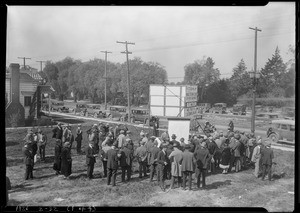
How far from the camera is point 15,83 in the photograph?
752cm

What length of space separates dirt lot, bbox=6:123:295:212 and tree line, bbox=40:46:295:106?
1.85 metres

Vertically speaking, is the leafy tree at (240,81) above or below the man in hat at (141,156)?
above

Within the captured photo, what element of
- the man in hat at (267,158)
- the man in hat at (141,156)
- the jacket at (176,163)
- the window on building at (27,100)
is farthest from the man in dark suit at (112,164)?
the man in hat at (267,158)

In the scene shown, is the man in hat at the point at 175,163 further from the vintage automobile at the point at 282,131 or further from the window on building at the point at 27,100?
the window on building at the point at 27,100

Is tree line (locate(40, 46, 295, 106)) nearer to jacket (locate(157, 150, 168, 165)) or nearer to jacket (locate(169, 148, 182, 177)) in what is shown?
jacket (locate(157, 150, 168, 165))

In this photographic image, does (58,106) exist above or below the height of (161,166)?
above

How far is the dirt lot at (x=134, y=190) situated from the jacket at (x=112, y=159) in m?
0.56

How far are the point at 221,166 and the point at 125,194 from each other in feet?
9.75

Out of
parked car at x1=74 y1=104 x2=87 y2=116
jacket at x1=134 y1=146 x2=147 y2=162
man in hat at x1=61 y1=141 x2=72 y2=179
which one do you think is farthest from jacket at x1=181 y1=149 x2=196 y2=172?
parked car at x1=74 y1=104 x2=87 y2=116

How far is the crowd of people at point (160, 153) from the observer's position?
7414 millimetres

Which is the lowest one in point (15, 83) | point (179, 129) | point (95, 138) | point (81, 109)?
point (95, 138)

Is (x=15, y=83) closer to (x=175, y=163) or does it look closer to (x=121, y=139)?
(x=121, y=139)

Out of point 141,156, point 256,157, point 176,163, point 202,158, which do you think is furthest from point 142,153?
point 256,157

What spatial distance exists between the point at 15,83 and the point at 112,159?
10.7 feet
